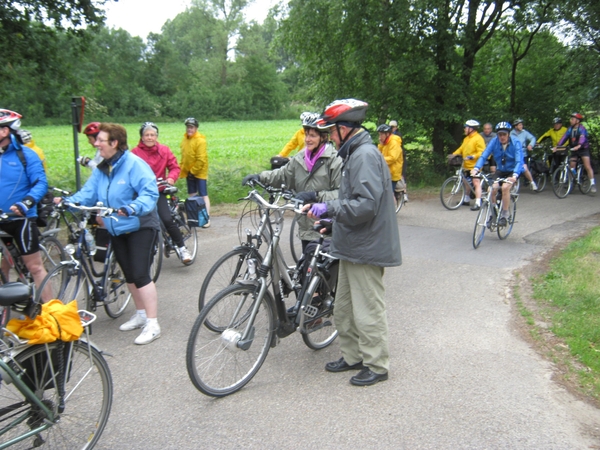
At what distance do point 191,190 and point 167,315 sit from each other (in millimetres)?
4984

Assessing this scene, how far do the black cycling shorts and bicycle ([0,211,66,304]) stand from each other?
0.06 m

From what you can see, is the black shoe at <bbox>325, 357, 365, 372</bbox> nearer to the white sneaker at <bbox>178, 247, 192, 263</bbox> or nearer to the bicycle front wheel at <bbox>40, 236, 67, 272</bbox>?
the bicycle front wheel at <bbox>40, 236, 67, 272</bbox>

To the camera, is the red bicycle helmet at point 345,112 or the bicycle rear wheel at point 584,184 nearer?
the red bicycle helmet at point 345,112

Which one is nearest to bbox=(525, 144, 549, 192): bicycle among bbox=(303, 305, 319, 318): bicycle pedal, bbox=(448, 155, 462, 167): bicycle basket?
bbox=(448, 155, 462, 167): bicycle basket

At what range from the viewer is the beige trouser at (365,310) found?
417 cm

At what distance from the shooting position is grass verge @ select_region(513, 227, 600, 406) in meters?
4.55

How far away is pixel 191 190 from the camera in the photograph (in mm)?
10516

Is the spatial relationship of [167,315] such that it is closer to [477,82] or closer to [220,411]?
[220,411]

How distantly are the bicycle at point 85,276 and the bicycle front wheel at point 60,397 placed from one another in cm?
177

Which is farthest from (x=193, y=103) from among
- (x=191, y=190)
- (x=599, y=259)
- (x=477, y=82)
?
(x=599, y=259)

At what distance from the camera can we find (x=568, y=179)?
14266 millimetres

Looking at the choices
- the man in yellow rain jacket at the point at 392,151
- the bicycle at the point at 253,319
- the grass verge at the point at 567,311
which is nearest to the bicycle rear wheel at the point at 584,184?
the man in yellow rain jacket at the point at 392,151

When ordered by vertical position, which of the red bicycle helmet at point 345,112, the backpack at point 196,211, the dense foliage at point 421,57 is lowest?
the backpack at point 196,211

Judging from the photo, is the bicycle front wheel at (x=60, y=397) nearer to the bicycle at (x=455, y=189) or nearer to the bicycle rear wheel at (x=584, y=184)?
the bicycle at (x=455, y=189)
